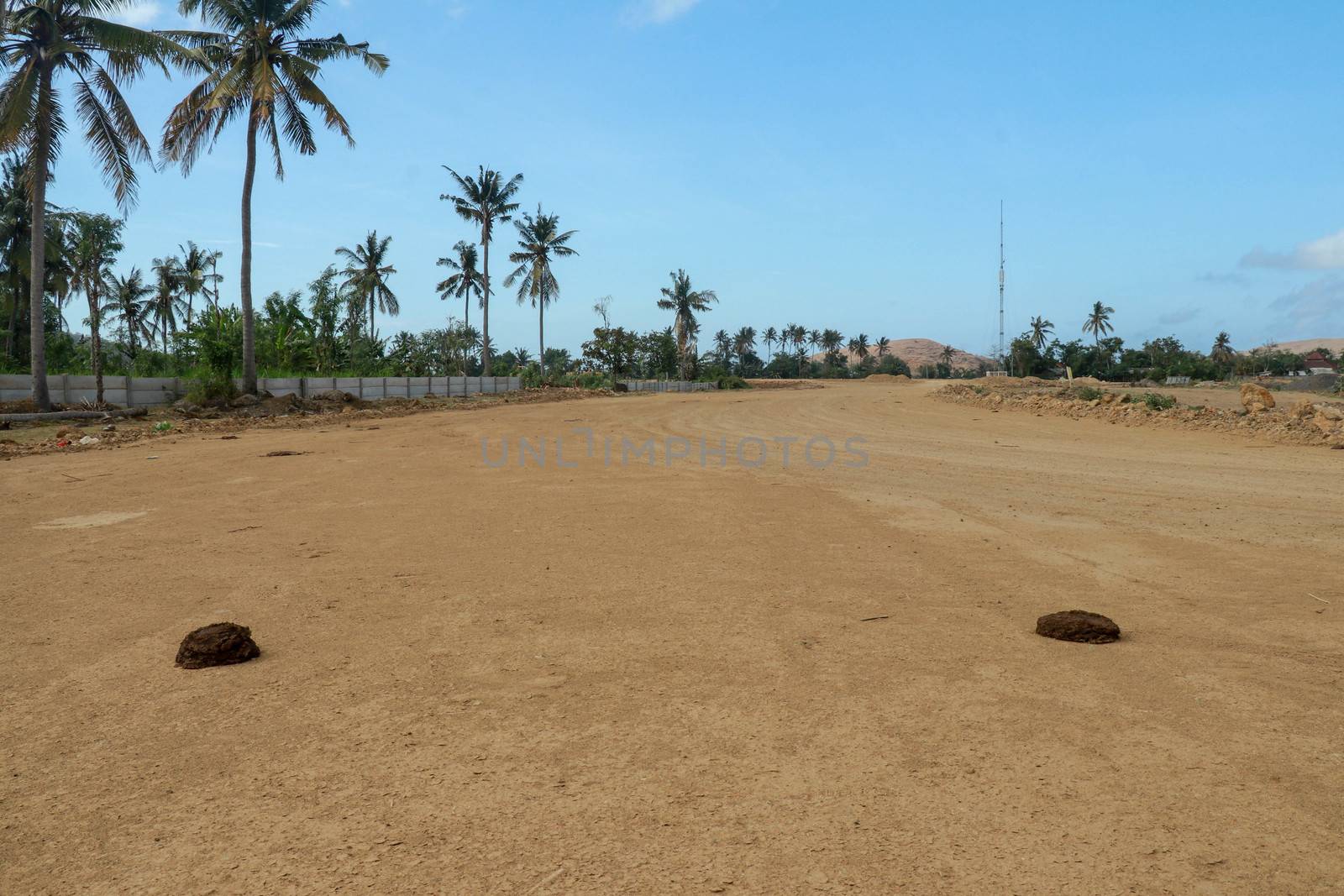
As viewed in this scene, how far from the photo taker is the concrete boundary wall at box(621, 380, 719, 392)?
48469 mm

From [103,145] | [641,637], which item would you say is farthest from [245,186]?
[641,637]

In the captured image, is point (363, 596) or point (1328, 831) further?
point (363, 596)

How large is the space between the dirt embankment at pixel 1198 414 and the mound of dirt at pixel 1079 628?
1080 cm

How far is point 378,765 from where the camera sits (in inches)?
102

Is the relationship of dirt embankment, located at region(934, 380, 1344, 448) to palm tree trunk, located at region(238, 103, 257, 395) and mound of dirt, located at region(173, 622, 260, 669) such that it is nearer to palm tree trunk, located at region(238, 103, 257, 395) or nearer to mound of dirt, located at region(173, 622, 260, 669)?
mound of dirt, located at region(173, 622, 260, 669)

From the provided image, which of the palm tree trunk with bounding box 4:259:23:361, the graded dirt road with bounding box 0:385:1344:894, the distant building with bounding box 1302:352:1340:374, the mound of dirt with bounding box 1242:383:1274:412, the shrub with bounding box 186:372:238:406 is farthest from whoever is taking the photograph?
the distant building with bounding box 1302:352:1340:374

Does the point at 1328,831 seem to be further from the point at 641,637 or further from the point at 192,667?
the point at 192,667

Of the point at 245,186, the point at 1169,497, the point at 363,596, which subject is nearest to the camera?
the point at 363,596

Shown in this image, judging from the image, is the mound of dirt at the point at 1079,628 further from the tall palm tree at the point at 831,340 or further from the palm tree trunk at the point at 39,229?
the tall palm tree at the point at 831,340

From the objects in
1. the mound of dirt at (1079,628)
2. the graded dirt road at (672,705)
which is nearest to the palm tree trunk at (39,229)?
the graded dirt road at (672,705)

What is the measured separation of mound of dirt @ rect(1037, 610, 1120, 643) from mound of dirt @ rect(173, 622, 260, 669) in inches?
148

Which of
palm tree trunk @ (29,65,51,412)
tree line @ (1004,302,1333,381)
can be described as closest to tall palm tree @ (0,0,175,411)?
palm tree trunk @ (29,65,51,412)

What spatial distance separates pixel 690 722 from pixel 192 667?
88.1 inches

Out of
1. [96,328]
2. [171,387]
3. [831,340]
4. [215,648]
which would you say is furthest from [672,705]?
[831,340]
